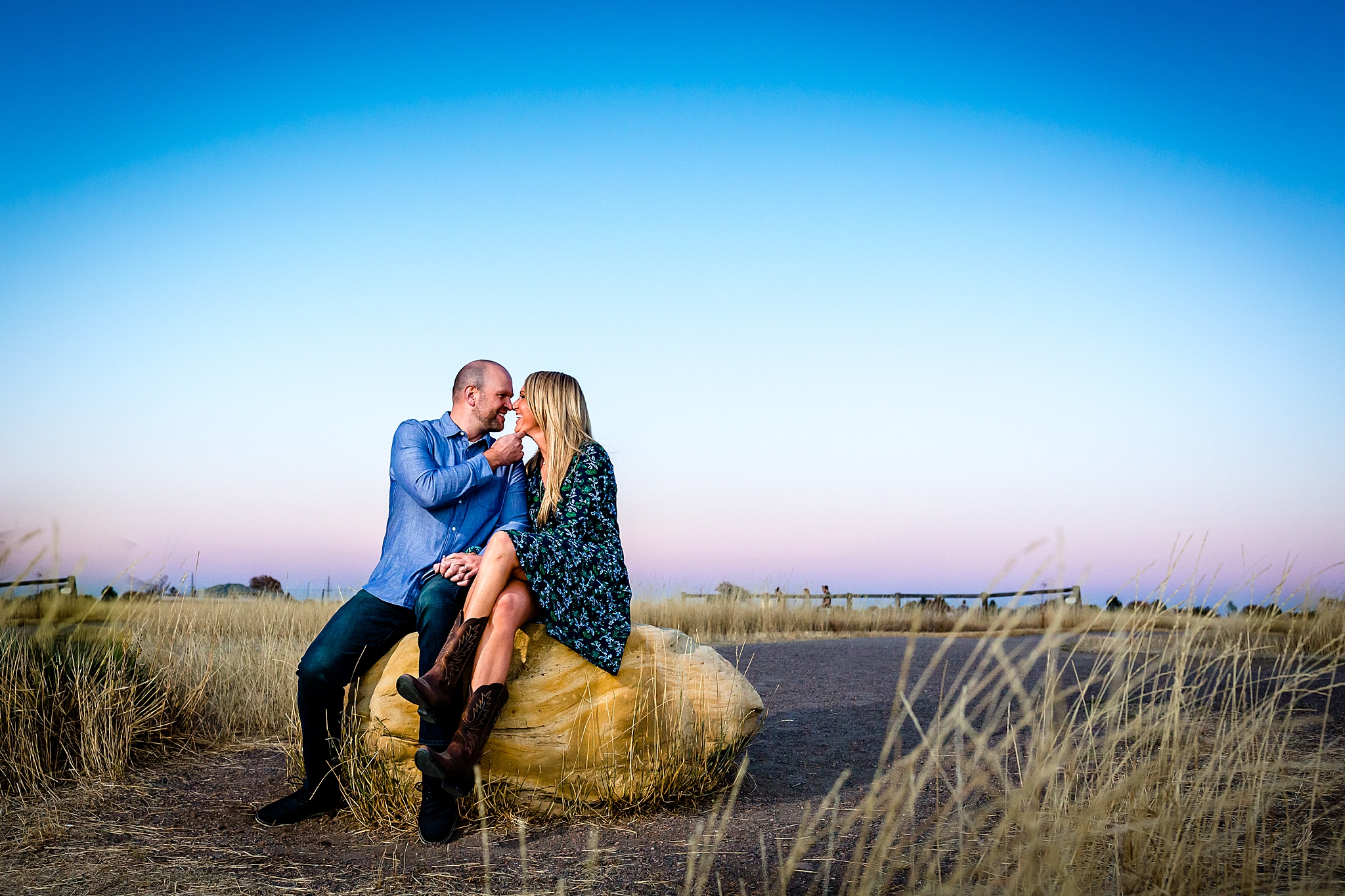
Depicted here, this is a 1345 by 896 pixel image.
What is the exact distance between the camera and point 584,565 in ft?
14.2

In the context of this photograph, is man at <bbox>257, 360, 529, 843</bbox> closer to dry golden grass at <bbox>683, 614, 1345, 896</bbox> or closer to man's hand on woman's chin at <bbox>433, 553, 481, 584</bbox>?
man's hand on woman's chin at <bbox>433, 553, 481, 584</bbox>

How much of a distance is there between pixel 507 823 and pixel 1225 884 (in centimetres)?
282

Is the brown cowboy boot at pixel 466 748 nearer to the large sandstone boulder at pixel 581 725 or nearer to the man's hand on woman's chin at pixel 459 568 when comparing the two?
the large sandstone boulder at pixel 581 725

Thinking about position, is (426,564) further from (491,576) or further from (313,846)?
(313,846)

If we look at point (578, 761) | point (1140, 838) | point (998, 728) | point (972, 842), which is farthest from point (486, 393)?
point (998, 728)

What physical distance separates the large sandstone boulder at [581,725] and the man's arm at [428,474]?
0.72 m

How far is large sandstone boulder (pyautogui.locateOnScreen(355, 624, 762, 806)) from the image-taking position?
4168 mm

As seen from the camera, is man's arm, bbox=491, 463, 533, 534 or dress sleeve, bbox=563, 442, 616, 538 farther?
man's arm, bbox=491, 463, 533, 534

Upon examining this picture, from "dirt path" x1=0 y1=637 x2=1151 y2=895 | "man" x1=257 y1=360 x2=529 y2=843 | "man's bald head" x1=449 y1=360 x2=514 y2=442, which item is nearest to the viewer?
"dirt path" x1=0 y1=637 x2=1151 y2=895

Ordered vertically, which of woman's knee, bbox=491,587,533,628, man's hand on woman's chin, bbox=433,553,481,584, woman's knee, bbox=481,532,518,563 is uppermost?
woman's knee, bbox=481,532,518,563

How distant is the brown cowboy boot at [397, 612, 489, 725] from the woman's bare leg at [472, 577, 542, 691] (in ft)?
0.15

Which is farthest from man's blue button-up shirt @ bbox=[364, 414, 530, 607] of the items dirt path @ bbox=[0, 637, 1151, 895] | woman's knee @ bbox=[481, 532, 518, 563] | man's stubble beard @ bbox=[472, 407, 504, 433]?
dirt path @ bbox=[0, 637, 1151, 895]

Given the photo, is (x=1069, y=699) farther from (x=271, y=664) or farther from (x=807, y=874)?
(x=271, y=664)

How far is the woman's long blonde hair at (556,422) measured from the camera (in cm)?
458
